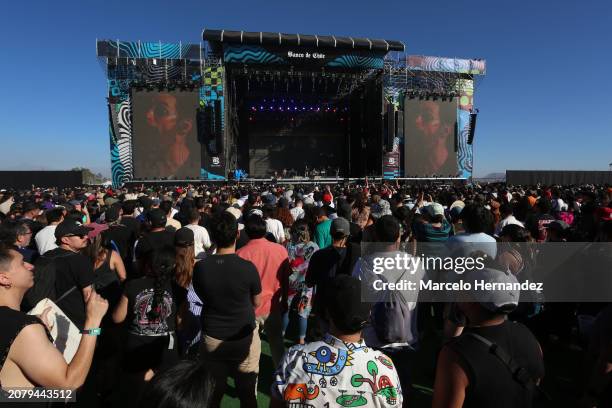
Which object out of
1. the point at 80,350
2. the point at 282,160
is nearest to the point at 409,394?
the point at 80,350

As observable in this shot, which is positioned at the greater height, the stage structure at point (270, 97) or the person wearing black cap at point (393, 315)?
the stage structure at point (270, 97)

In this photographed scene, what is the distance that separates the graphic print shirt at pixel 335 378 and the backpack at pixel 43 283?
85.2 inches

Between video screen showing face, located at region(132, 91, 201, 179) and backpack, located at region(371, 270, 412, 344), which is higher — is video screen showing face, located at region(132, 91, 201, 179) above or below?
above

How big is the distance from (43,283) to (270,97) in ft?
95.3

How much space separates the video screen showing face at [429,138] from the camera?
2420 centimetres

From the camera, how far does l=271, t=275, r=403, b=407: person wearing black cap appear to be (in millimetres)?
1428

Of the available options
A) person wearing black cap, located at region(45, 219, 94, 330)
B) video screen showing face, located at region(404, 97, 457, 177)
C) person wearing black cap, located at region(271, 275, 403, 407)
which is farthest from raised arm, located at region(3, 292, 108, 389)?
video screen showing face, located at region(404, 97, 457, 177)

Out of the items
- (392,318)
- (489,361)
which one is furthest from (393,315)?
(489,361)

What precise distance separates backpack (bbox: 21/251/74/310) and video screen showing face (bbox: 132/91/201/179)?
19849 mm

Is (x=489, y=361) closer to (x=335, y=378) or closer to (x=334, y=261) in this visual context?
(x=335, y=378)

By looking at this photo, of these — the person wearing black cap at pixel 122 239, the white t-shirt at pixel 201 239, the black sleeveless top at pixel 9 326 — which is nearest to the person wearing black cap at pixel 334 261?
the white t-shirt at pixel 201 239

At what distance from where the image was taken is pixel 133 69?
2253 centimetres

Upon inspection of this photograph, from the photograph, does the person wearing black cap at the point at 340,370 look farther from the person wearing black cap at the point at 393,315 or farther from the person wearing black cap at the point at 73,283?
the person wearing black cap at the point at 73,283

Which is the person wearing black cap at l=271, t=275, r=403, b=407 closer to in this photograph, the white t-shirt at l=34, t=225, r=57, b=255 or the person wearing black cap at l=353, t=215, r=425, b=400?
the person wearing black cap at l=353, t=215, r=425, b=400
